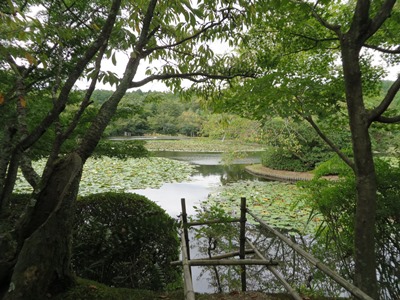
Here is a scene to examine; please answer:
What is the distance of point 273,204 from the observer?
7.42 m

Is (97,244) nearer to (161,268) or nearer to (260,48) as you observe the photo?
(161,268)

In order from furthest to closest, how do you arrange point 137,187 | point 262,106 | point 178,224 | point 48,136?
point 137,187 < point 48,136 < point 178,224 < point 262,106

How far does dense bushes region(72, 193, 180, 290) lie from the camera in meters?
2.82

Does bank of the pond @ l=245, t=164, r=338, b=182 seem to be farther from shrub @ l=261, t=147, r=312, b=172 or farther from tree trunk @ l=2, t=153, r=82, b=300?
tree trunk @ l=2, t=153, r=82, b=300

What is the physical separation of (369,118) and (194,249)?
160 inches

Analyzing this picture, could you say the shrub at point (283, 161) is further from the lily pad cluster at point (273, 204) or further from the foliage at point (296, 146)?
the lily pad cluster at point (273, 204)

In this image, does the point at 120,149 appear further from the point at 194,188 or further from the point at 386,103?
the point at 194,188

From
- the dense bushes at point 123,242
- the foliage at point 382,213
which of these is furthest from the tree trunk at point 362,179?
the dense bushes at point 123,242

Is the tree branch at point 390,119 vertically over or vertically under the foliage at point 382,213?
over

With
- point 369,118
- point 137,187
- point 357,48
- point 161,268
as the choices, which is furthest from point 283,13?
point 137,187

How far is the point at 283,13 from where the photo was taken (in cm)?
289

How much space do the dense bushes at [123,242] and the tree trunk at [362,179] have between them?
193 cm

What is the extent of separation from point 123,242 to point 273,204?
5.40 m

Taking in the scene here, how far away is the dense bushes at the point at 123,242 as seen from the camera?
282 cm
